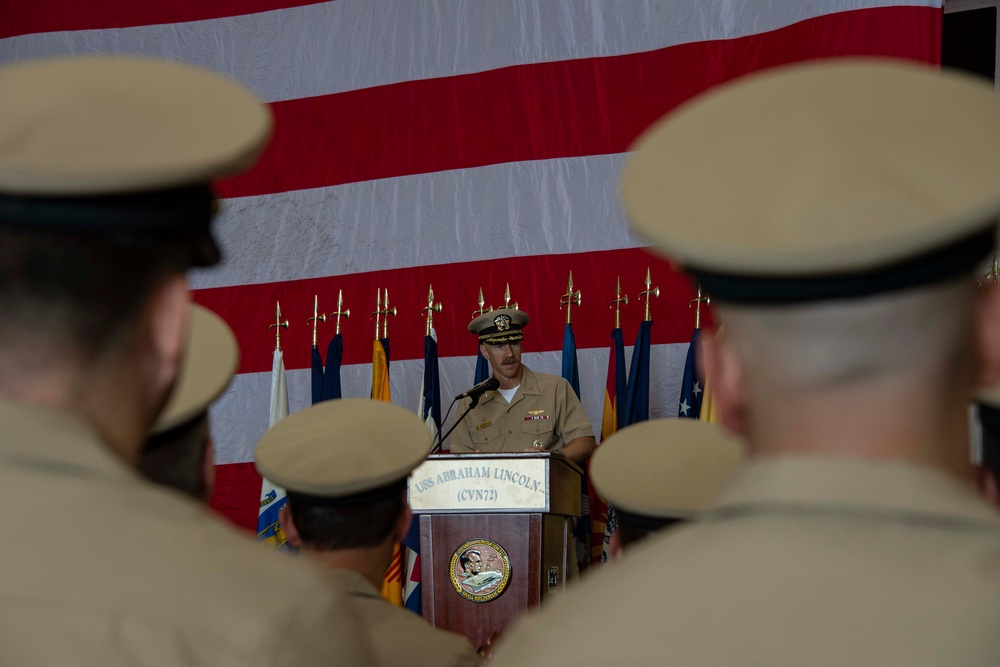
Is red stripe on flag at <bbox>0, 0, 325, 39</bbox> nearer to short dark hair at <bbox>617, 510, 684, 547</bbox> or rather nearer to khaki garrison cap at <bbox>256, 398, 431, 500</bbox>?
khaki garrison cap at <bbox>256, 398, 431, 500</bbox>

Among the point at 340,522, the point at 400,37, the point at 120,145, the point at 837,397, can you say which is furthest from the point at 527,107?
the point at 837,397

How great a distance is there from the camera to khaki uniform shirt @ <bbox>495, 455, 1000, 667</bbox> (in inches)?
23.2

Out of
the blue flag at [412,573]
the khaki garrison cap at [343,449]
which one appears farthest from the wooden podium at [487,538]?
the khaki garrison cap at [343,449]

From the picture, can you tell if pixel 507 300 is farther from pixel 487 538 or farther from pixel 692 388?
pixel 487 538

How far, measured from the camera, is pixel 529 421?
191 inches

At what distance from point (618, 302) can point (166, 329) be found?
4.48 metres

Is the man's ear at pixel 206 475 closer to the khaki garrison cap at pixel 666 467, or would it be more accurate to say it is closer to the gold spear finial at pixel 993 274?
the khaki garrison cap at pixel 666 467

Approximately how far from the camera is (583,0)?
19.4 feet

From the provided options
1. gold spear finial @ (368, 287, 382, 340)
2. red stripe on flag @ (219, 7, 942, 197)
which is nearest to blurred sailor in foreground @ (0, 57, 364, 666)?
gold spear finial @ (368, 287, 382, 340)

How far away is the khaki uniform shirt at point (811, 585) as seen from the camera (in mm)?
589

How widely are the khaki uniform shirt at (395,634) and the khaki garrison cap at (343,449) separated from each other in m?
0.16

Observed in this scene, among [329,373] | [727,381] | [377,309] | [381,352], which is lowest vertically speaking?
[329,373]

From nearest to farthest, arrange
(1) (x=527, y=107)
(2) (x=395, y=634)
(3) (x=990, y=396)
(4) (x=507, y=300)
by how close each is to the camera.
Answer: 1. (3) (x=990, y=396)
2. (2) (x=395, y=634)
3. (4) (x=507, y=300)
4. (1) (x=527, y=107)

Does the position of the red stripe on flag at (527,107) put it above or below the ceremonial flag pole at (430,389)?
above
